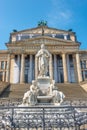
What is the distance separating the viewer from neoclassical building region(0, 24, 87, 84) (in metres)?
58.2

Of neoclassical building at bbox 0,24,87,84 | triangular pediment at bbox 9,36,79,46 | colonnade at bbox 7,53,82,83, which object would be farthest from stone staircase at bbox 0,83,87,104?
triangular pediment at bbox 9,36,79,46

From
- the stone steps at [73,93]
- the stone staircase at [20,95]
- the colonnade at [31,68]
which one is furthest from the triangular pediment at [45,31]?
the stone staircase at [20,95]

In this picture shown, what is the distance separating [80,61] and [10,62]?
73.3ft

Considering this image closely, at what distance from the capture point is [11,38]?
67.7 meters

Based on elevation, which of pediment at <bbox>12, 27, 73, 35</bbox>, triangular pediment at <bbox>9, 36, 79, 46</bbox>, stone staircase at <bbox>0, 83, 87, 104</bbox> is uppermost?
pediment at <bbox>12, 27, 73, 35</bbox>

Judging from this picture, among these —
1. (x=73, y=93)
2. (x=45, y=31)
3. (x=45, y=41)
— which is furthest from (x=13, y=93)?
(x=45, y=31)

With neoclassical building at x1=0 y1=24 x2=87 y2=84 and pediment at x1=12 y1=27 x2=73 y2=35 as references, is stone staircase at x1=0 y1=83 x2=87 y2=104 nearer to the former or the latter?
neoclassical building at x1=0 y1=24 x2=87 y2=84

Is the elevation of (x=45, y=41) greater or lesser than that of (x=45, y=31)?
lesser

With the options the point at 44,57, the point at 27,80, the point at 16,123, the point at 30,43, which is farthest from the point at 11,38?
the point at 16,123

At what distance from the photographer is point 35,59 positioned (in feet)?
189

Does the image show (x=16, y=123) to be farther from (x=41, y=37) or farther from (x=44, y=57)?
(x=41, y=37)

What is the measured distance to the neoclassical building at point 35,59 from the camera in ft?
191

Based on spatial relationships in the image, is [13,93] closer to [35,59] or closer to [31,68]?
[35,59]

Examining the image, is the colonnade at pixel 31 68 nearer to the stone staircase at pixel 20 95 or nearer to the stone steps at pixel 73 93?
the stone steps at pixel 73 93
